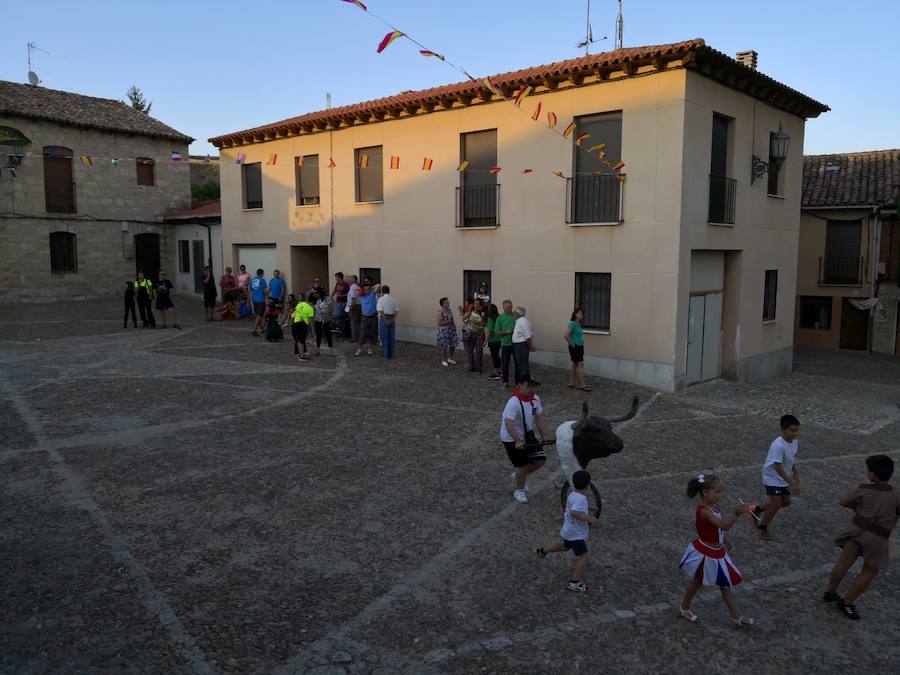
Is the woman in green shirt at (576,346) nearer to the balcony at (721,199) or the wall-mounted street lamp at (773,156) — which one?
the balcony at (721,199)

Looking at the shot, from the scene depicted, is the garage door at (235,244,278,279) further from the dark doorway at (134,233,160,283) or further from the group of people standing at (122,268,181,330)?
→ the dark doorway at (134,233,160,283)

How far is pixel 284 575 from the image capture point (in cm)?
600

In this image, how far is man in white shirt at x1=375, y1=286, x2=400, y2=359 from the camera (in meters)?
16.0

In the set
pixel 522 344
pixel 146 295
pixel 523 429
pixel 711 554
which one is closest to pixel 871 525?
pixel 711 554

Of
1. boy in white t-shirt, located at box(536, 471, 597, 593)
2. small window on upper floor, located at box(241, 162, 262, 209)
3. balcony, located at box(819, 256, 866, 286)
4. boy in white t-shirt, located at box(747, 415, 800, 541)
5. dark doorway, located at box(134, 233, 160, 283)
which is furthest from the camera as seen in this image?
dark doorway, located at box(134, 233, 160, 283)

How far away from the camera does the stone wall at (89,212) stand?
2670 centimetres

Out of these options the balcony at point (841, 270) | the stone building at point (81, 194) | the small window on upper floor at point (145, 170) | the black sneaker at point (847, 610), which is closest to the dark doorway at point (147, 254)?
the stone building at point (81, 194)

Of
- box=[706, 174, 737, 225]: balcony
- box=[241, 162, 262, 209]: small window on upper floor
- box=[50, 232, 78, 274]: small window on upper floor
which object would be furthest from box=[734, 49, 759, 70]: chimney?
box=[50, 232, 78, 274]: small window on upper floor

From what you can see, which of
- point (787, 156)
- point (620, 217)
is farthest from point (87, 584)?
point (787, 156)

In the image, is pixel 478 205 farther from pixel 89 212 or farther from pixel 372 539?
pixel 89 212

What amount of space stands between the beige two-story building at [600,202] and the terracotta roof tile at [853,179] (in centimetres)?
772

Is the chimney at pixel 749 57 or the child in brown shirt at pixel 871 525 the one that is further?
the chimney at pixel 749 57

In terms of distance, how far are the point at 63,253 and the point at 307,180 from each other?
44.4 ft

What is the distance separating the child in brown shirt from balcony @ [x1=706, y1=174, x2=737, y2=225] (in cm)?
1020
